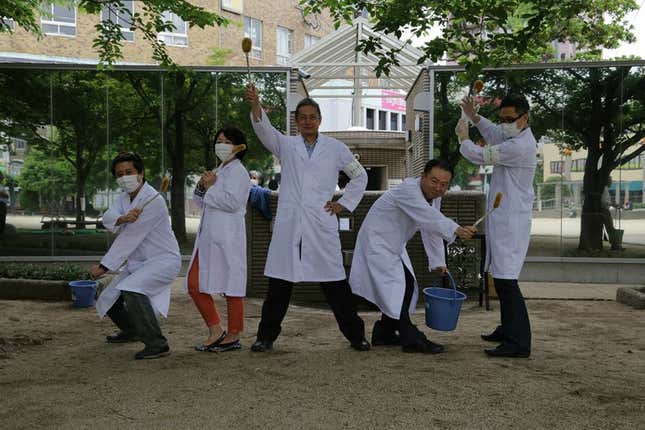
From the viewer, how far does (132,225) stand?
4340 millimetres

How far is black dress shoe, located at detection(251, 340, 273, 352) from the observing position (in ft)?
14.4

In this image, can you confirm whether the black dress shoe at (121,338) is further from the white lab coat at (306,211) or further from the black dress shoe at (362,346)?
the black dress shoe at (362,346)

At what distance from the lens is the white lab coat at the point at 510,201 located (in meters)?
4.27

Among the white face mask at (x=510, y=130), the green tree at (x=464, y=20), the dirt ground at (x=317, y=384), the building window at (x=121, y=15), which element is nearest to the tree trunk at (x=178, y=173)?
the building window at (x=121, y=15)

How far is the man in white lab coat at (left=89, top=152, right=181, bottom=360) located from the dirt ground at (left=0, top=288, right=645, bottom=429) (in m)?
0.26

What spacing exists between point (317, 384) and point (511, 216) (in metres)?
1.75

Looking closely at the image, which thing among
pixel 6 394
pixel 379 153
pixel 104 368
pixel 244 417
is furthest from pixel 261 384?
pixel 379 153

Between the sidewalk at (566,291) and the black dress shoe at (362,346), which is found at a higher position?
the black dress shoe at (362,346)

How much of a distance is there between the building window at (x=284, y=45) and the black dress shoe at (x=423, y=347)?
78.6 ft

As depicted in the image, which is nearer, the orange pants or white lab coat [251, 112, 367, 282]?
white lab coat [251, 112, 367, 282]

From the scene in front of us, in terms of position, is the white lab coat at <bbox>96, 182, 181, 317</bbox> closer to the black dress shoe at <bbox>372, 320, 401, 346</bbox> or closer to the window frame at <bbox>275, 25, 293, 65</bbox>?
the black dress shoe at <bbox>372, 320, 401, 346</bbox>

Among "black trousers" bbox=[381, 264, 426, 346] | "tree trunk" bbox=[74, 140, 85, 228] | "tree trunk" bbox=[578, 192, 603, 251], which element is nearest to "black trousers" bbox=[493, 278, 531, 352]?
"black trousers" bbox=[381, 264, 426, 346]

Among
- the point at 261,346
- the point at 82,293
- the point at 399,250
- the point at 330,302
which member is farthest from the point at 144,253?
the point at 82,293

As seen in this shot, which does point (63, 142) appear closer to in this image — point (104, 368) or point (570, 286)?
point (104, 368)
